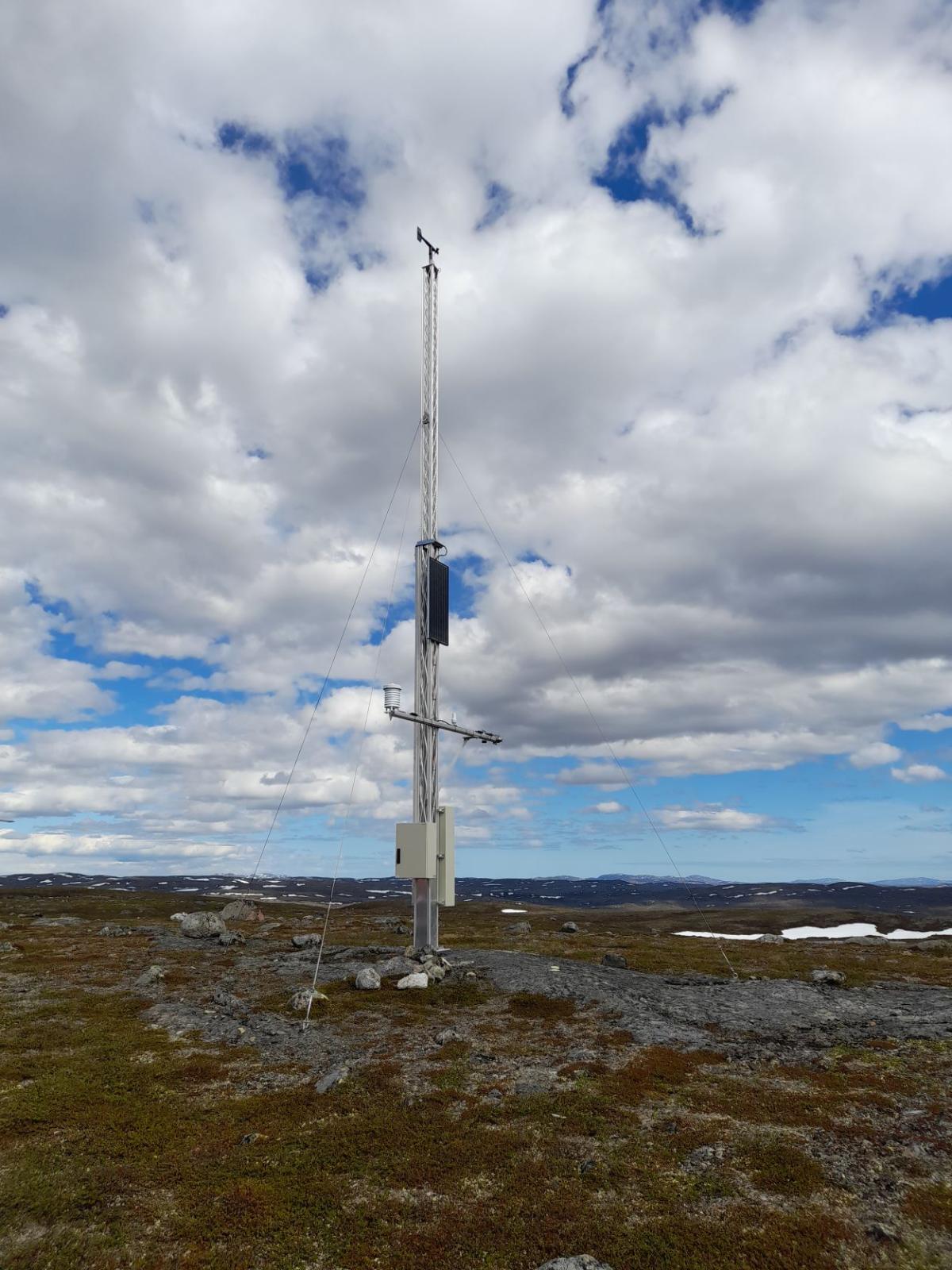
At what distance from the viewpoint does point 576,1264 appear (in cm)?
1095

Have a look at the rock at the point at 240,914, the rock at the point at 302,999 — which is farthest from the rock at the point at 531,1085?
the rock at the point at 240,914

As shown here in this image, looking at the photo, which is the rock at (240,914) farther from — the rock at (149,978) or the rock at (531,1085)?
the rock at (531,1085)

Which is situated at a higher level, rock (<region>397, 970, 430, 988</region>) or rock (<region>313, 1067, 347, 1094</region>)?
rock (<region>397, 970, 430, 988</region>)

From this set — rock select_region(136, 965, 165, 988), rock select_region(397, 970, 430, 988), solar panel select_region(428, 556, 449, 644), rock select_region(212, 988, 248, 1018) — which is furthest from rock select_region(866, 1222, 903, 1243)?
rock select_region(136, 965, 165, 988)

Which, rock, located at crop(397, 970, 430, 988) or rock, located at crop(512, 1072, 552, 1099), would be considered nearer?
rock, located at crop(512, 1072, 552, 1099)

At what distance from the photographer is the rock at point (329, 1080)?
19.2 metres

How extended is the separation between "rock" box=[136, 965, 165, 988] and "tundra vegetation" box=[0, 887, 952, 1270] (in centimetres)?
423

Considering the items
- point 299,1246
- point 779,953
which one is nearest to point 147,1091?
point 299,1246

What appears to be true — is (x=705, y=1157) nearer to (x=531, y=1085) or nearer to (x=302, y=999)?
(x=531, y=1085)

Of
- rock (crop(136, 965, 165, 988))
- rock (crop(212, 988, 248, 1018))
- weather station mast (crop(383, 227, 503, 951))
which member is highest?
weather station mast (crop(383, 227, 503, 951))

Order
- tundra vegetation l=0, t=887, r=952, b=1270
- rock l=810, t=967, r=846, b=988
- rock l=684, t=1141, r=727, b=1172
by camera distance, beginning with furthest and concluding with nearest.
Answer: rock l=810, t=967, r=846, b=988, rock l=684, t=1141, r=727, b=1172, tundra vegetation l=0, t=887, r=952, b=1270

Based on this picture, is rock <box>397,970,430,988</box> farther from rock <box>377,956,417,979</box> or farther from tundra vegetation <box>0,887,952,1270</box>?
tundra vegetation <box>0,887,952,1270</box>

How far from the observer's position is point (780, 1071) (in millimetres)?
20562

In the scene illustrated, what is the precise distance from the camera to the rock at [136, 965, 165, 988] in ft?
109
